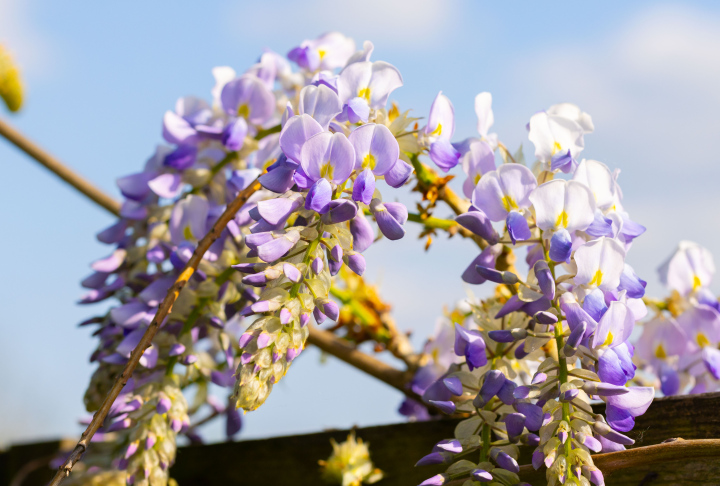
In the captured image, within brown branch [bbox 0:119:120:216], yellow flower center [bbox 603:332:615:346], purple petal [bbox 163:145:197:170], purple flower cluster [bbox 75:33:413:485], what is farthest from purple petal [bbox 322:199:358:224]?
brown branch [bbox 0:119:120:216]

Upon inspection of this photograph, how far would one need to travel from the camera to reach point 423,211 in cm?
72

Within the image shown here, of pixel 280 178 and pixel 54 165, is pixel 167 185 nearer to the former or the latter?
pixel 280 178

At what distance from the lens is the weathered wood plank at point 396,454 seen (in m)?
0.61

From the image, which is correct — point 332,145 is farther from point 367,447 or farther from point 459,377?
point 367,447

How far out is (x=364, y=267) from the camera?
1.75ft

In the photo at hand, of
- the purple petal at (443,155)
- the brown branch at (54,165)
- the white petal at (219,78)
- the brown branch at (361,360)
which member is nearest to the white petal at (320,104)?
the purple petal at (443,155)

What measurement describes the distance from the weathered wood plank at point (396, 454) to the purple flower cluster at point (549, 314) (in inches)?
3.8

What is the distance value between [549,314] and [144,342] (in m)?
0.34

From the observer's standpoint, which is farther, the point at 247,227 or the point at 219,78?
the point at 219,78

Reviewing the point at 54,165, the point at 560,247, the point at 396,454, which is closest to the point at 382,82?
the point at 560,247

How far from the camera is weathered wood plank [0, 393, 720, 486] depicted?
2.00 feet

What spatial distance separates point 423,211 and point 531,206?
16 centimetres

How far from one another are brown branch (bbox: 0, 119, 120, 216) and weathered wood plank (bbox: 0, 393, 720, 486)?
498 millimetres

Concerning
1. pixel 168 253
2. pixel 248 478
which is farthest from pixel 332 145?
pixel 248 478
